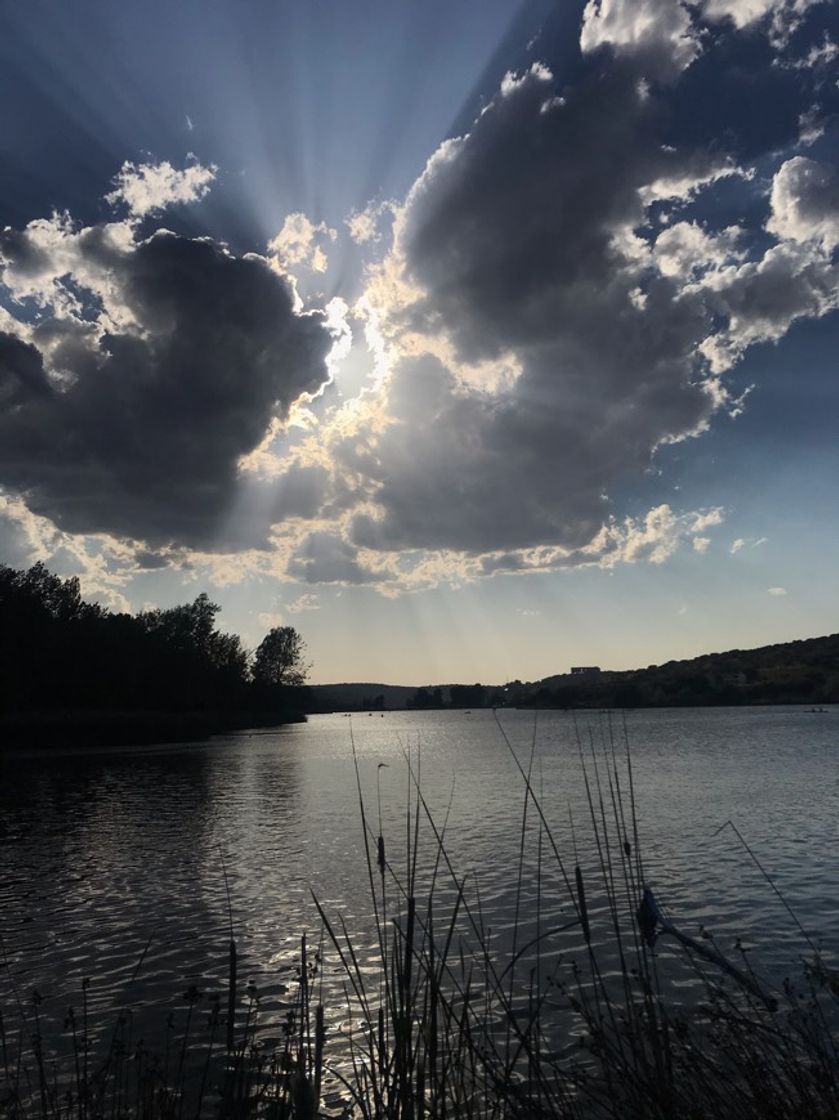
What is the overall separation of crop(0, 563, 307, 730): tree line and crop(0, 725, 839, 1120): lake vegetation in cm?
9956

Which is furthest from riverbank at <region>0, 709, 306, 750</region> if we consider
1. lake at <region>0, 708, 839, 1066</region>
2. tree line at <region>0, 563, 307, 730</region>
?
lake at <region>0, 708, 839, 1066</region>

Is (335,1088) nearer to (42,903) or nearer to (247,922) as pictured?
(247,922)

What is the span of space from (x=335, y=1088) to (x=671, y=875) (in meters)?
16.7

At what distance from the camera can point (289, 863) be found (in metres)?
29.7

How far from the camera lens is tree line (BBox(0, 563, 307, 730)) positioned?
10997 centimetres

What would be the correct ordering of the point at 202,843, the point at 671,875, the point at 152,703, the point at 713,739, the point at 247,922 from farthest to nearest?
the point at 152,703, the point at 713,739, the point at 202,843, the point at 671,875, the point at 247,922

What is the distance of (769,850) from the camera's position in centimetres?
2961

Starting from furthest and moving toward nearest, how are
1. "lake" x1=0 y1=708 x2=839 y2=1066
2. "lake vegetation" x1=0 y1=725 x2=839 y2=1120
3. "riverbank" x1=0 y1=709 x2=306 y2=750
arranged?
"riverbank" x1=0 y1=709 x2=306 y2=750, "lake" x1=0 y1=708 x2=839 y2=1066, "lake vegetation" x1=0 y1=725 x2=839 y2=1120

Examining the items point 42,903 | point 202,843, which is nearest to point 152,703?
point 202,843

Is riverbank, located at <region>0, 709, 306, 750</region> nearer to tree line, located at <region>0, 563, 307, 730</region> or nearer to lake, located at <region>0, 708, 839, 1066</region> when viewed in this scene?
tree line, located at <region>0, 563, 307, 730</region>

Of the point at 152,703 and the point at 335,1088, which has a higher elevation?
the point at 152,703

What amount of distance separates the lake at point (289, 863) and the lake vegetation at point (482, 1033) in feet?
2.71

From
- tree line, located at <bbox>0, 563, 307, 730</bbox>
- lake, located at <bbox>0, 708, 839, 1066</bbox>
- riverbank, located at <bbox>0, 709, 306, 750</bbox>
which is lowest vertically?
lake, located at <bbox>0, 708, 839, 1066</bbox>

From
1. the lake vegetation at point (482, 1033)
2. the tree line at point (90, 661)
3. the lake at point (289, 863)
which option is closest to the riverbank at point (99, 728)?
the tree line at point (90, 661)
